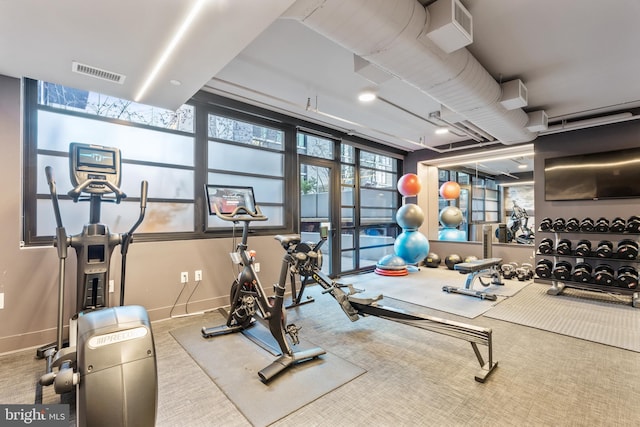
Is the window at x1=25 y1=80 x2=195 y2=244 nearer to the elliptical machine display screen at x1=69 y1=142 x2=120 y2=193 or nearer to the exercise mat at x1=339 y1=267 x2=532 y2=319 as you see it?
the elliptical machine display screen at x1=69 y1=142 x2=120 y2=193

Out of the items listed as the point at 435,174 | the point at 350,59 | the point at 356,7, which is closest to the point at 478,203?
the point at 435,174

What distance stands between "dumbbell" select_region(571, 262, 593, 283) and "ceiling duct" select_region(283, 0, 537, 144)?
3.03 meters

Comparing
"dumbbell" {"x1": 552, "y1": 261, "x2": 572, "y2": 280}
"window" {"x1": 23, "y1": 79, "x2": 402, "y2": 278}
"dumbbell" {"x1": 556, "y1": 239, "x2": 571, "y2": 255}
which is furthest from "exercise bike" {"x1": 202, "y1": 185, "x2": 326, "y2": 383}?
"dumbbell" {"x1": 556, "y1": 239, "x2": 571, "y2": 255}

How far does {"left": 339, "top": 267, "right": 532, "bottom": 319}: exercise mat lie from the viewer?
405 centimetres

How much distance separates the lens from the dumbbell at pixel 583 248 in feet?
15.2

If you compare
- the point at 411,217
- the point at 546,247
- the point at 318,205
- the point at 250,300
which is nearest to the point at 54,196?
the point at 250,300

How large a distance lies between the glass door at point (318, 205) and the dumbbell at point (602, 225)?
4.17 meters

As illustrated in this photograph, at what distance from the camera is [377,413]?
6.26 feet

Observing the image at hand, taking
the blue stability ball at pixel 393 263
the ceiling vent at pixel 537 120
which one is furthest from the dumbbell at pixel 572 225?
the blue stability ball at pixel 393 263

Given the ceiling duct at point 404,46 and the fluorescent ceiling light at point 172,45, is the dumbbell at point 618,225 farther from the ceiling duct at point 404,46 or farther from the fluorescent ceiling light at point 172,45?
the fluorescent ceiling light at point 172,45

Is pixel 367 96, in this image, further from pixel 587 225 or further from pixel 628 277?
pixel 628 277

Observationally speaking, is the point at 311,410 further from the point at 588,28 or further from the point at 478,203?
the point at 478,203

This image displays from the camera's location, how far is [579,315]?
3734 mm

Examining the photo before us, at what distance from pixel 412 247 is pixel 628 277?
311 cm
